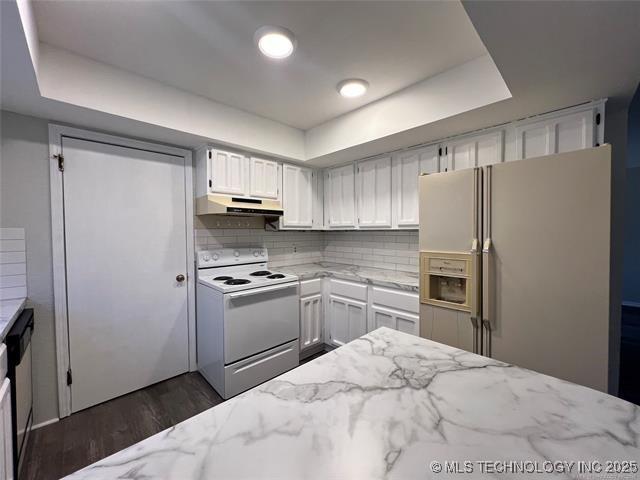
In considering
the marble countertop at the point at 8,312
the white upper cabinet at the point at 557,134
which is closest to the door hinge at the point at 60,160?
the marble countertop at the point at 8,312

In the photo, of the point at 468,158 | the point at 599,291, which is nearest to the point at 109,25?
the point at 468,158

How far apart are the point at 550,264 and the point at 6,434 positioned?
2.75 metres

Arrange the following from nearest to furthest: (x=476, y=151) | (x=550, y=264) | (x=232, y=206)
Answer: (x=550, y=264), (x=476, y=151), (x=232, y=206)

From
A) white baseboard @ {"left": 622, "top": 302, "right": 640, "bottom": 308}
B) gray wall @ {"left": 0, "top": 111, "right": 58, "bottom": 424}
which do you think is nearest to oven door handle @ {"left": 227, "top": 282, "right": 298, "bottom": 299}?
gray wall @ {"left": 0, "top": 111, "right": 58, "bottom": 424}

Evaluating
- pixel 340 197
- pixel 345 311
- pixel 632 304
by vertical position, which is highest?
pixel 340 197

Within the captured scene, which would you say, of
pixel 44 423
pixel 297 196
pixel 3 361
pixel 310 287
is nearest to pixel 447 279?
pixel 310 287

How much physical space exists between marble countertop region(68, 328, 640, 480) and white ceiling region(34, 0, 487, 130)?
65.5 inches

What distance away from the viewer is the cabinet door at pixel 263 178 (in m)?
2.71

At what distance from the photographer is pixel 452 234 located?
1819mm

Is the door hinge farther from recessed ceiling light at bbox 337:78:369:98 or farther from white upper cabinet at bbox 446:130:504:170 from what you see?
white upper cabinet at bbox 446:130:504:170

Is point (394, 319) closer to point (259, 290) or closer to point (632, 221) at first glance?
point (259, 290)

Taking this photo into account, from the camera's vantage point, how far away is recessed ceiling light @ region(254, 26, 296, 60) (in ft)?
4.90

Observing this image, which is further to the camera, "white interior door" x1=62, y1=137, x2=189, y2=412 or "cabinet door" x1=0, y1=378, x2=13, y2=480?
"white interior door" x1=62, y1=137, x2=189, y2=412

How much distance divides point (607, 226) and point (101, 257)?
10.7 ft
